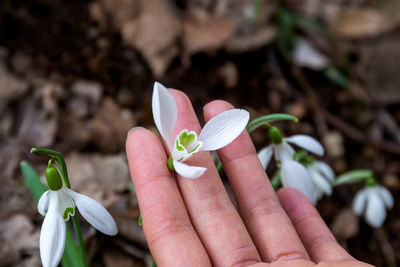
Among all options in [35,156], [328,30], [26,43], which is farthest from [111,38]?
[328,30]

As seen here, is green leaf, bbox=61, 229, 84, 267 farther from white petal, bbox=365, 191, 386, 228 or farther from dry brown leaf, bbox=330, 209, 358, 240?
dry brown leaf, bbox=330, 209, 358, 240

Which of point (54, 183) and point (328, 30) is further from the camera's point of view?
point (328, 30)

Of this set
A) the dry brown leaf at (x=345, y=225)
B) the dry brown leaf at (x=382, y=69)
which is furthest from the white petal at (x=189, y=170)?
the dry brown leaf at (x=382, y=69)

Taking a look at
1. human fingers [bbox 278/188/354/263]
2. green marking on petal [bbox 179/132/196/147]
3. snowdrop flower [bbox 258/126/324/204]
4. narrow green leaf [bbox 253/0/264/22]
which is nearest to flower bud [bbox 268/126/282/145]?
snowdrop flower [bbox 258/126/324/204]

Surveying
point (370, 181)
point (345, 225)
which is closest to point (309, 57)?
point (345, 225)

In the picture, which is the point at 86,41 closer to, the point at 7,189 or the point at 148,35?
the point at 148,35

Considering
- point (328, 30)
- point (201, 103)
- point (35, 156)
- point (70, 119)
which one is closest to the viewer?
point (35, 156)
